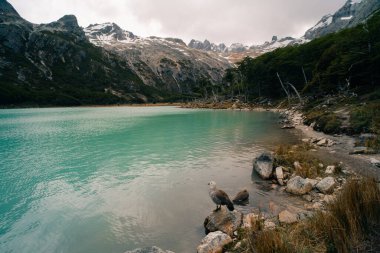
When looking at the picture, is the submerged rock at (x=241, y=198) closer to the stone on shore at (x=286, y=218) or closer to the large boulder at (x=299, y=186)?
the large boulder at (x=299, y=186)

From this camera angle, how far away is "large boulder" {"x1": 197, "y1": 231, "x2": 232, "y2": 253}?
9195 mm

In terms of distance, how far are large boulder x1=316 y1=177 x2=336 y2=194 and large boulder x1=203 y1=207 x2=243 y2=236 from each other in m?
5.54

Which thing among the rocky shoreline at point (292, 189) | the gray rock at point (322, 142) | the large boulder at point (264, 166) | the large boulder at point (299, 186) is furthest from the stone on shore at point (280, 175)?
the gray rock at point (322, 142)

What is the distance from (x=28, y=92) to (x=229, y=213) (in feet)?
596

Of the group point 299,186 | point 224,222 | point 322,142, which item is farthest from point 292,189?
point 322,142

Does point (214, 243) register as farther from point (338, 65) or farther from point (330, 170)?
point (338, 65)

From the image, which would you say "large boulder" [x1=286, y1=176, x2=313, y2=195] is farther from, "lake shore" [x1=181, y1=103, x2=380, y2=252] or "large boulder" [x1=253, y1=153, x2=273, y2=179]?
"large boulder" [x1=253, y1=153, x2=273, y2=179]

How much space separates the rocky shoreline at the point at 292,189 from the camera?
31.0 feet

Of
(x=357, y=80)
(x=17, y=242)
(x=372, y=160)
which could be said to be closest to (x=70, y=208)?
(x=17, y=242)

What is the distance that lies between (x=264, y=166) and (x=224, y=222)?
8.38 m

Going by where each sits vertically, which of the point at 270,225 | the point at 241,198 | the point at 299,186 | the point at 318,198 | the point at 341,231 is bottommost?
the point at 241,198

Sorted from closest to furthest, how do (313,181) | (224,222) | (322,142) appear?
1. (224,222)
2. (313,181)
3. (322,142)

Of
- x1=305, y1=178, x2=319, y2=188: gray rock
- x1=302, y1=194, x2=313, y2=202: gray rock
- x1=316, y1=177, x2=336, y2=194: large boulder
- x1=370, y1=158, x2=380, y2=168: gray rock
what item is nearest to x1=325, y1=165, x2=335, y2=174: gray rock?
x1=305, y1=178, x2=319, y2=188: gray rock

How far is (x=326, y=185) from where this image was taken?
45.8ft
